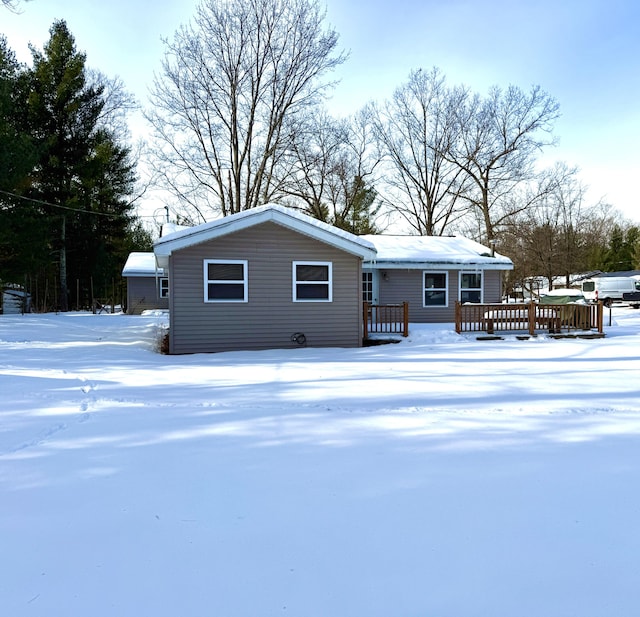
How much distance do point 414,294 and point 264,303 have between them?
7.53 meters

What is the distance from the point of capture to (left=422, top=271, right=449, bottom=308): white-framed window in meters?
17.0

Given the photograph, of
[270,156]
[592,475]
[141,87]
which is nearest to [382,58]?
[270,156]

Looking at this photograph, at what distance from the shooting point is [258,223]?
10812mm

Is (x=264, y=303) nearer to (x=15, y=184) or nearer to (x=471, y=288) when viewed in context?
(x=471, y=288)

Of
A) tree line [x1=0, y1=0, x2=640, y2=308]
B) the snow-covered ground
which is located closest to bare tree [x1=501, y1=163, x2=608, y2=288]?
tree line [x1=0, y1=0, x2=640, y2=308]

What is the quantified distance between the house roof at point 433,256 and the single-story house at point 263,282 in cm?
412

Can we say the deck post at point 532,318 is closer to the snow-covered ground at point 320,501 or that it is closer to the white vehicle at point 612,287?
the snow-covered ground at point 320,501

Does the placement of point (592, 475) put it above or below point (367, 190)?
below

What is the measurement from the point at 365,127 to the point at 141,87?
1513 cm

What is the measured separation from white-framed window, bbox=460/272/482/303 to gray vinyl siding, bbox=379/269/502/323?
0.26 m

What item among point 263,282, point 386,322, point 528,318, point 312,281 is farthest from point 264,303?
point 528,318

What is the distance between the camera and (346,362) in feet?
29.3

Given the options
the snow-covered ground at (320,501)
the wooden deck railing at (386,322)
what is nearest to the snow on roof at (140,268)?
the wooden deck railing at (386,322)

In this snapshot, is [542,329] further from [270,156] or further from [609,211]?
[609,211]
